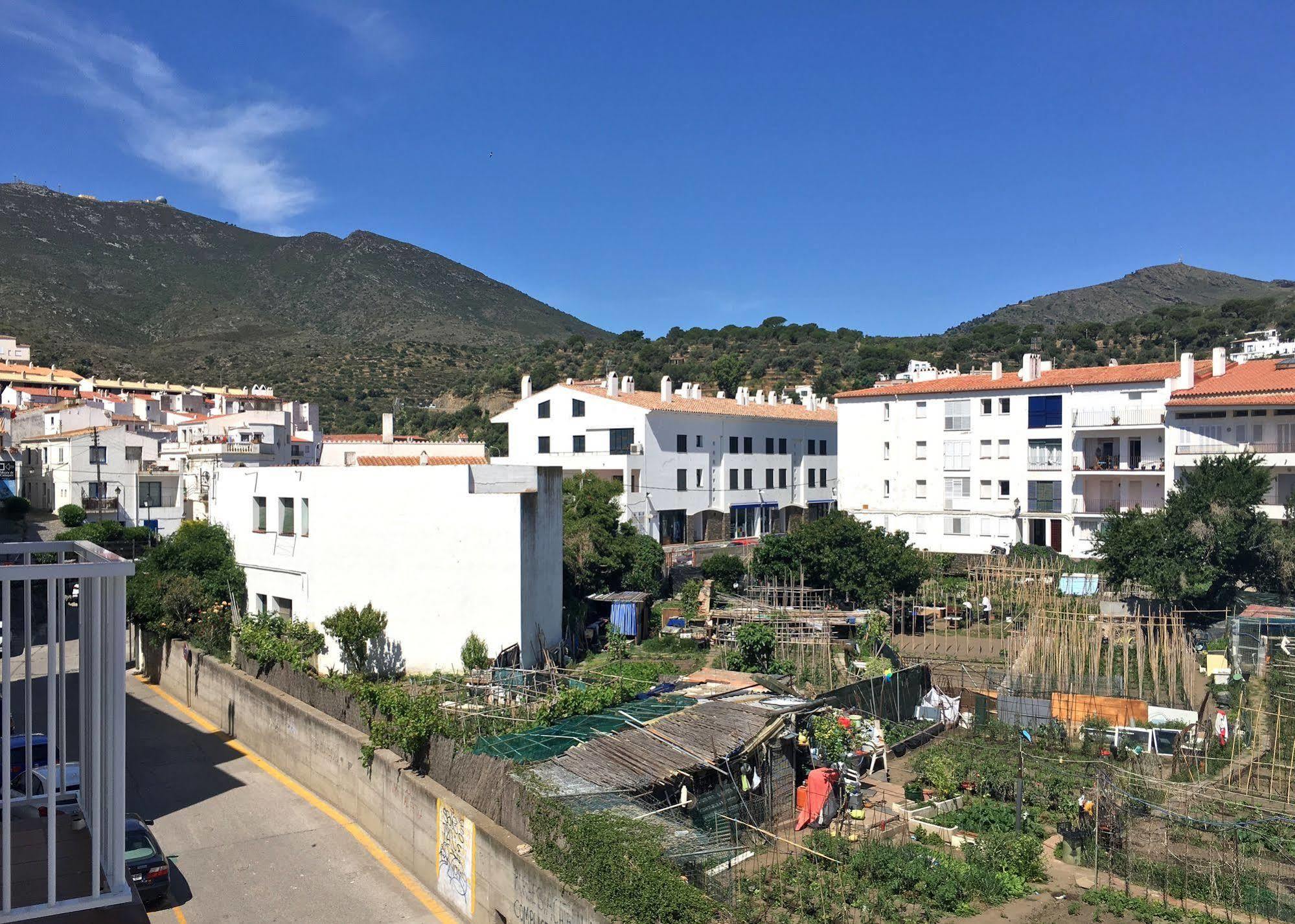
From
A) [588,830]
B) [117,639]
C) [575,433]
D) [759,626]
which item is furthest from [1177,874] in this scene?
[575,433]

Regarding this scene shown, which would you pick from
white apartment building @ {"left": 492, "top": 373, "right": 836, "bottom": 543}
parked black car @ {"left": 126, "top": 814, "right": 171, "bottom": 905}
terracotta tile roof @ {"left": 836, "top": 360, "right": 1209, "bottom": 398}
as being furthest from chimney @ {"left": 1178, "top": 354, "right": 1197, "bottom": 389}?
parked black car @ {"left": 126, "top": 814, "right": 171, "bottom": 905}

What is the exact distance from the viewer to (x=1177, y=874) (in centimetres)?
1295

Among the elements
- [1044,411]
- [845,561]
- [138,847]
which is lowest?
[138,847]

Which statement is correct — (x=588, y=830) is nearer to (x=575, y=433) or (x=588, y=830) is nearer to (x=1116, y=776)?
(x=1116, y=776)

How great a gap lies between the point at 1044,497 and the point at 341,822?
35.1m

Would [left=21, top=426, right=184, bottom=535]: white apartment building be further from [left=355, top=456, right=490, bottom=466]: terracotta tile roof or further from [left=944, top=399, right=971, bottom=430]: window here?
[left=944, top=399, right=971, bottom=430]: window

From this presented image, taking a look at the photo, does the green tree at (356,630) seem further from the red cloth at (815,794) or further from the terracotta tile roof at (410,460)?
the red cloth at (815,794)

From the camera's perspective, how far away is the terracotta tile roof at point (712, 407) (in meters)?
49.0

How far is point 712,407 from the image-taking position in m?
52.8

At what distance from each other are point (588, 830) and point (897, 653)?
18.0 m

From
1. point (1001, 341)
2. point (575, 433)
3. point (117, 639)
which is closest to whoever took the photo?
point (117, 639)

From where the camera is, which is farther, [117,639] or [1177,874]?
[1177,874]

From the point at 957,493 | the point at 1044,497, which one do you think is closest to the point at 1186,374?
the point at 1044,497

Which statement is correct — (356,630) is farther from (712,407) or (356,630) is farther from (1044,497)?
(712,407)
